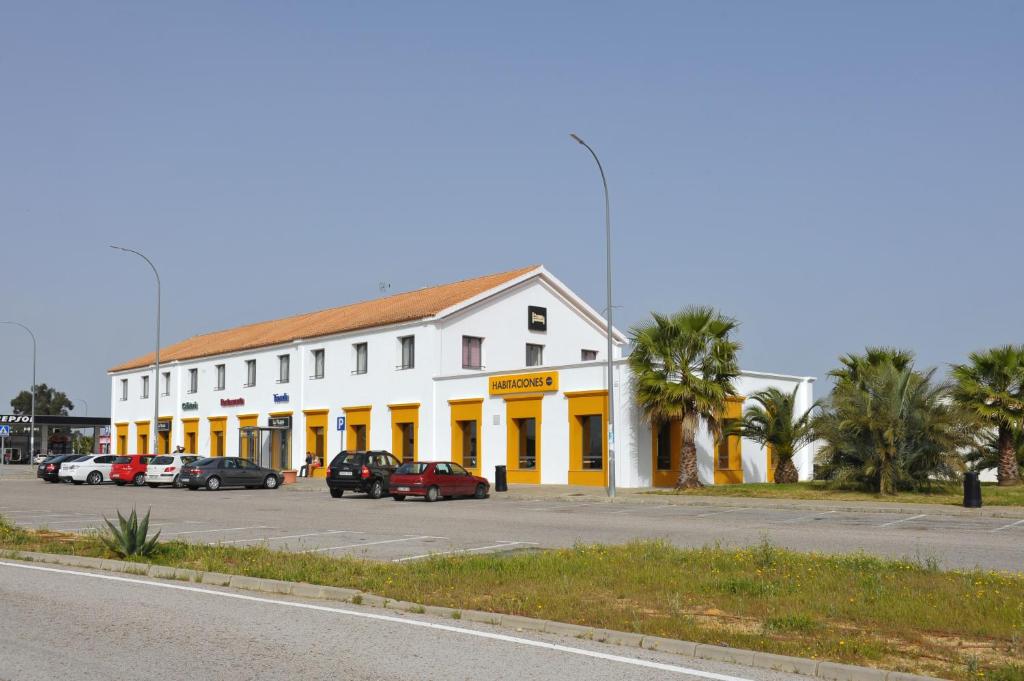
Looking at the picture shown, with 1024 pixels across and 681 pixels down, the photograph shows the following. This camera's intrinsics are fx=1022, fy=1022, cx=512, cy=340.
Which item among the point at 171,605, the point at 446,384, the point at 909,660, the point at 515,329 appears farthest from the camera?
the point at 515,329

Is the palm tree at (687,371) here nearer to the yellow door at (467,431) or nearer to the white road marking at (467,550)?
the yellow door at (467,431)

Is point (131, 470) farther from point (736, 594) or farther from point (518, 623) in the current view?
point (518, 623)

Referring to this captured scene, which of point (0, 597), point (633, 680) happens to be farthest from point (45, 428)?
point (633, 680)

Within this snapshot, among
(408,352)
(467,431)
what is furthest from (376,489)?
(408,352)

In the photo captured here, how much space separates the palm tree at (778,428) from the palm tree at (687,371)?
2.97m

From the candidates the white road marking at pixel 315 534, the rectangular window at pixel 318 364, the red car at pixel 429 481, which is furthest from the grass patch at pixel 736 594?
the rectangular window at pixel 318 364

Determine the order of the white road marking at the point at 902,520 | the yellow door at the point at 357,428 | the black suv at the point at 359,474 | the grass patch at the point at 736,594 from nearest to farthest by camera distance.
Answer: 1. the grass patch at the point at 736,594
2. the white road marking at the point at 902,520
3. the black suv at the point at 359,474
4. the yellow door at the point at 357,428

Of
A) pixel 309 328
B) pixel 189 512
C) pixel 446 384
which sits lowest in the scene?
pixel 189 512

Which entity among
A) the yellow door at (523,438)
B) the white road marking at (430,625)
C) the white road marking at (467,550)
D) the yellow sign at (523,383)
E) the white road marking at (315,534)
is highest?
the yellow sign at (523,383)

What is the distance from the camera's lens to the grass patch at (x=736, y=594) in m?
7.98

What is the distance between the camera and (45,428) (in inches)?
3836

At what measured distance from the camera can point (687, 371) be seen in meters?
33.6

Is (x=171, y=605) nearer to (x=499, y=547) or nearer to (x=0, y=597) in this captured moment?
(x=0, y=597)

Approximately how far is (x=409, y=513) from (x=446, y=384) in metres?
17.9
